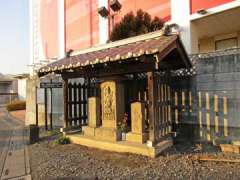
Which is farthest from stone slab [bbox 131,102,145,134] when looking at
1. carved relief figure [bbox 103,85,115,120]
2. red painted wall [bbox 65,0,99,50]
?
red painted wall [bbox 65,0,99,50]

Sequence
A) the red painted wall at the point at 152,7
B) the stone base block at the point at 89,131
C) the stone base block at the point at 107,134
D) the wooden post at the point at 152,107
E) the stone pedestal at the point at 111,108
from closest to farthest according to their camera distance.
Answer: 1. the wooden post at the point at 152,107
2. the stone base block at the point at 107,134
3. the stone pedestal at the point at 111,108
4. the stone base block at the point at 89,131
5. the red painted wall at the point at 152,7

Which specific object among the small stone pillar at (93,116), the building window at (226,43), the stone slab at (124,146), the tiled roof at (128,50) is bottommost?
the stone slab at (124,146)

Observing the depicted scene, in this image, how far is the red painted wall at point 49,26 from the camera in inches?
747

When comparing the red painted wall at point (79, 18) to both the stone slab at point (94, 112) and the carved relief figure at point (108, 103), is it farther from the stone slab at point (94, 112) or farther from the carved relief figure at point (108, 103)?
the stone slab at point (94, 112)

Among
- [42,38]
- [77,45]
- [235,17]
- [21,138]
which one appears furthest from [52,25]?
[235,17]

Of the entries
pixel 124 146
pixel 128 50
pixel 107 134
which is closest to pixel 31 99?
pixel 107 134

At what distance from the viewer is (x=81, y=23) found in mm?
16641

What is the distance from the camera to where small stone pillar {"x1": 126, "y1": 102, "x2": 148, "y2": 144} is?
644cm

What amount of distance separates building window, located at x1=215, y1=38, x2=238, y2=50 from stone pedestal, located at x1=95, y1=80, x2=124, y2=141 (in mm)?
7712

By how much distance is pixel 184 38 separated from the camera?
10.4 meters

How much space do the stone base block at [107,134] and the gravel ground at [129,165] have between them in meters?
0.50

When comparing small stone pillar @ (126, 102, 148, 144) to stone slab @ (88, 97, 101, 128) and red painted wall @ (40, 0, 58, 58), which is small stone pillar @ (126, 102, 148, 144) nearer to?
stone slab @ (88, 97, 101, 128)

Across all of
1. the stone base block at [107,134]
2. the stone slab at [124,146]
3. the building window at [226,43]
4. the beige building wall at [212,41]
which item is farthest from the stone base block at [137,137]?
the beige building wall at [212,41]

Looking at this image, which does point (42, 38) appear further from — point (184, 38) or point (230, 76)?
point (230, 76)
